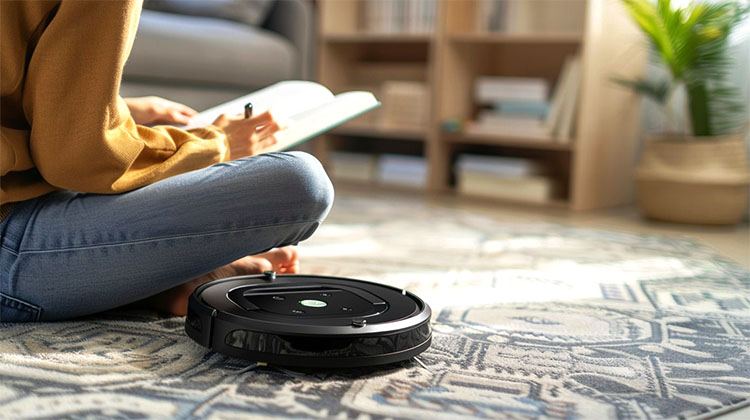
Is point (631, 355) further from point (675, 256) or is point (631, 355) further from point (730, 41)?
point (730, 41)

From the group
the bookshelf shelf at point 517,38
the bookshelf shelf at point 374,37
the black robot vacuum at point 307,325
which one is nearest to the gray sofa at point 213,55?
the bookshelf shelf at point 374,37

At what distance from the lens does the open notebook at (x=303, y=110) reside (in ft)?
3.79

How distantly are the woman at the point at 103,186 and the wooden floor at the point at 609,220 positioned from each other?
120cm

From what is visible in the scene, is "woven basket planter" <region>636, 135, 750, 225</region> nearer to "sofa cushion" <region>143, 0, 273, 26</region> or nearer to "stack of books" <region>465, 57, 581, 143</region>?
"stack of books" <region>465, 57, 581, 143</region>

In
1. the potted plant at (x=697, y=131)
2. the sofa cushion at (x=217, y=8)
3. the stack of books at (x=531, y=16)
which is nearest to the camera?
the potted plant at (x=697, y=131)

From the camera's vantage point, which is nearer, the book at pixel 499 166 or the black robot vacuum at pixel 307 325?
the black robot vacuum at pixel 307 325

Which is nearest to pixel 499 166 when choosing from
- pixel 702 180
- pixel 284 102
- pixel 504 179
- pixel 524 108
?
pixel 504 179

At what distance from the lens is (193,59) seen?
2445mm

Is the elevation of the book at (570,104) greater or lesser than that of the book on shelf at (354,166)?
greater

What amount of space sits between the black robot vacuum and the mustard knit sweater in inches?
7.7

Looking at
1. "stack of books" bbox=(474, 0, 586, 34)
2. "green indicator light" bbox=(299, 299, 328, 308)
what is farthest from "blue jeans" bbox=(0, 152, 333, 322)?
"stack of books" bbox=(474, 0, 586, 34)

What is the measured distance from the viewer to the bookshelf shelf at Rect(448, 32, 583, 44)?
2.53 meters

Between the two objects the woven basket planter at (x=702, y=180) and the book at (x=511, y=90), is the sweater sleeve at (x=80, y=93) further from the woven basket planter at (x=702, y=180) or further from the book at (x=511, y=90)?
the book at (x=511, y=90)

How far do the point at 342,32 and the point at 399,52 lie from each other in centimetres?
26
